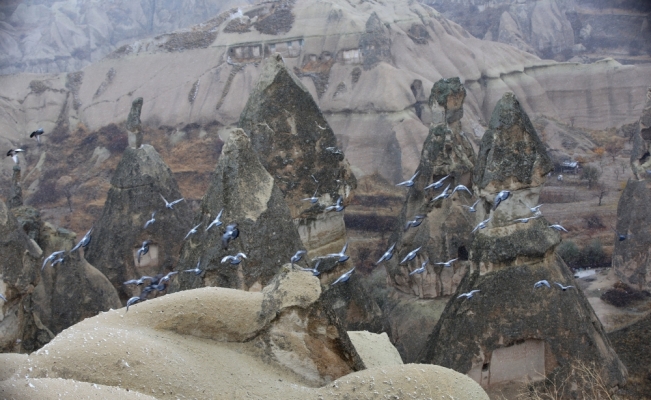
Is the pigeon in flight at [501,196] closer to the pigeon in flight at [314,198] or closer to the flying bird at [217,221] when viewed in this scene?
the pigeon in flight at [314,198]

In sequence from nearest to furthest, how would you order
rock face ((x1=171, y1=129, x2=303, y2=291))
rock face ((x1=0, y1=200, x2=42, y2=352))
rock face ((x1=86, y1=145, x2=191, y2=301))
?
1. rock face ((x1=171, y1=129, x2=303, y2=291))
2. rock face ((x1=0, y1=200, x2=42, y2=352))
3. rock face ((x1=86, y1=145, x2=191, y2=301))

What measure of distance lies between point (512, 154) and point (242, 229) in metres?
3.43

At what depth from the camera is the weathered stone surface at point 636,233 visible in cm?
1653

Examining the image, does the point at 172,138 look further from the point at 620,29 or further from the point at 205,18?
the point at 620,29

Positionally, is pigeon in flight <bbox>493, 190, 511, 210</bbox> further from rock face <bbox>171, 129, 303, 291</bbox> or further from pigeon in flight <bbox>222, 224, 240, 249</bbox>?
pigeon in flight <bbox>222, 224, 240, 249</bbox>

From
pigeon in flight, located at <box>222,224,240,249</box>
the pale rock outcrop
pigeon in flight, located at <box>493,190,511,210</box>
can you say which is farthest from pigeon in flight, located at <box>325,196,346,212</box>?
the pale rock outcrop

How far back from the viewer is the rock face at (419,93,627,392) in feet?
28.7

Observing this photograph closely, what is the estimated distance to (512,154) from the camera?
917cm

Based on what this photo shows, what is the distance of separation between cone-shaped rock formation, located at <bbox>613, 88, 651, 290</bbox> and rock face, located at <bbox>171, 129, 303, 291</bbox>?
426 inches

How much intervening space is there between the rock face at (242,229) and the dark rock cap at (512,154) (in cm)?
258

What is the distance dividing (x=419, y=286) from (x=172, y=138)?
2786cm

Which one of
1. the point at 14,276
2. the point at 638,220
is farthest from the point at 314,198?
the point at 638,220

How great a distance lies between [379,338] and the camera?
7961 mm

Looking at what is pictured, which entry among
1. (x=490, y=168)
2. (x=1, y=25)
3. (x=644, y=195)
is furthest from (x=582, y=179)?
(x=1, y=25)
